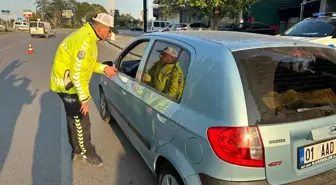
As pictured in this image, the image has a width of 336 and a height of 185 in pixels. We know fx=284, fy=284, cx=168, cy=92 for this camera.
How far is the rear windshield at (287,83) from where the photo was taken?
6.05 ft

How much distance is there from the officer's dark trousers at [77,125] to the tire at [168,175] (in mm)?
1318

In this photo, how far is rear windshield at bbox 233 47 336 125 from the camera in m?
1.84

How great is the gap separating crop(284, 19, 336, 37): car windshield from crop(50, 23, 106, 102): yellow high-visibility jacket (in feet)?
19.7

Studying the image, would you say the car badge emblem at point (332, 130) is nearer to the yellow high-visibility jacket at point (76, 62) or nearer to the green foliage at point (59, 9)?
the yellow high-visibility jacket at point (76, 62)

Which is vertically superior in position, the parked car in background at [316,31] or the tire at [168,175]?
the parked car in background at [316,31]

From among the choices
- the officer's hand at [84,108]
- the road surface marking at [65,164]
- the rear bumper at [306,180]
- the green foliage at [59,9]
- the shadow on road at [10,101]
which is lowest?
the road surface marking at [65,164]

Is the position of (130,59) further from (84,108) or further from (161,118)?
(161,118)

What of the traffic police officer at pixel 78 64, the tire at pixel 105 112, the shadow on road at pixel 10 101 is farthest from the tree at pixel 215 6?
the traffic police officer at pixel 78 64

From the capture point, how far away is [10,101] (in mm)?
5977

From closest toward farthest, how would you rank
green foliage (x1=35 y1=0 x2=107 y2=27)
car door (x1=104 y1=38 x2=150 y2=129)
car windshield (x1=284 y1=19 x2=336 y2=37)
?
car door (x1=104 y1=38 x2=150 y2=129) < car windshield (x1=284 y1=19 x2=336 y2=37) < green foliage (x1=35 y1=0 x2=107 y2=27)

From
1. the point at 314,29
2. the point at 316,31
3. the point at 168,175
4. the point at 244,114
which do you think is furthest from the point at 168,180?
the point at 314,29

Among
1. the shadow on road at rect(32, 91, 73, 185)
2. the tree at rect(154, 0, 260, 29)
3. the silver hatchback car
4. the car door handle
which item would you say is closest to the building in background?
the tree at rect(154, 0, 260, 29)

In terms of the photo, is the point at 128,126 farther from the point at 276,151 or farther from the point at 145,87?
the point at 276,151

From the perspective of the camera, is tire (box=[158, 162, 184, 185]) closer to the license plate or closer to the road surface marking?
the license plate
